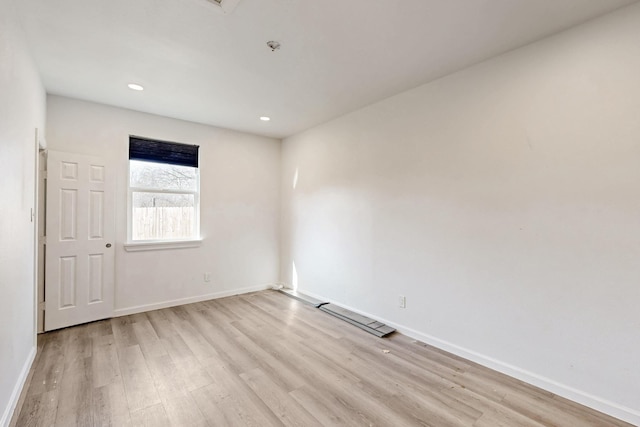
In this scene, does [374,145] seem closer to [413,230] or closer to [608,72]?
[413,230]

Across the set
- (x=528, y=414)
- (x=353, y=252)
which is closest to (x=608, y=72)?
(x=528, y=414)

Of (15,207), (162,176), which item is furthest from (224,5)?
(162,176)

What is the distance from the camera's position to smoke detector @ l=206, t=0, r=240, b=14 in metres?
1.83

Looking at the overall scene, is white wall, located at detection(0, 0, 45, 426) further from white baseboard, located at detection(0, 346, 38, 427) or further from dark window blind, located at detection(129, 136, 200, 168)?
dark window blind, located at detection(129, 136, 200, 168)

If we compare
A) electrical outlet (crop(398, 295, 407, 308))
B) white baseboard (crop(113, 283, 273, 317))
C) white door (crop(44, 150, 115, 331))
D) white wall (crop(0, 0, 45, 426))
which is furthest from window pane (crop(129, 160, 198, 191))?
electrical outlet (crop(398, 295, 407, 308))

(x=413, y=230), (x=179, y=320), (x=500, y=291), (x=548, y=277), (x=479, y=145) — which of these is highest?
(x=479, y=145)

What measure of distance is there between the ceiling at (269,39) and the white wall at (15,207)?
0.33 m

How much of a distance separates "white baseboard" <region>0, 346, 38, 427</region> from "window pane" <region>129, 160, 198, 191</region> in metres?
2.12

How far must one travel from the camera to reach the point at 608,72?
1.95 m

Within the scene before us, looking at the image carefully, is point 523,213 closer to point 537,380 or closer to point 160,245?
point 537,380

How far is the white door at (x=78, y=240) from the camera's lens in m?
3.18

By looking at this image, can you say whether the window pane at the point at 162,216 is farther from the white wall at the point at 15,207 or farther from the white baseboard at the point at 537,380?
the white baseboard at the point at 537,380

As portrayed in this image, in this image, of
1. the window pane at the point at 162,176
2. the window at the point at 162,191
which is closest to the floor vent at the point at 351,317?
the window at the point at 162,191

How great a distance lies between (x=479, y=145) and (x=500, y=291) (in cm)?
127
